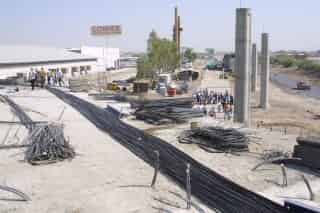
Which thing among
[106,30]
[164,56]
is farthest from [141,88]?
[164,56]

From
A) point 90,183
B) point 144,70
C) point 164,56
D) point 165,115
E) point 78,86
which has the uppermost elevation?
point 164,56

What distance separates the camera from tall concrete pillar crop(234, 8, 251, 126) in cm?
1667

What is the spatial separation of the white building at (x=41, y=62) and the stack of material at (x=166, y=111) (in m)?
26.5

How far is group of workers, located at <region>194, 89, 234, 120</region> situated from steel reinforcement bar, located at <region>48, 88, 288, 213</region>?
6.22 meters

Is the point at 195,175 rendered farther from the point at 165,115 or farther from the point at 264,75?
the point at 264,75

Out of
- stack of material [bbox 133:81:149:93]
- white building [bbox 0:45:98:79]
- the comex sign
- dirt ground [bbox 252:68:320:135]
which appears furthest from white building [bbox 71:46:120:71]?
dirt ground [bbox 252:68:320:135]

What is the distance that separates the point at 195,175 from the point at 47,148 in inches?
175

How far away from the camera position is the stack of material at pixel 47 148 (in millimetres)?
10234

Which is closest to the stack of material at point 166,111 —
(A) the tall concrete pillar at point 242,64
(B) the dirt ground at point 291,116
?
(A) the tall concrete pillar at point 242,64

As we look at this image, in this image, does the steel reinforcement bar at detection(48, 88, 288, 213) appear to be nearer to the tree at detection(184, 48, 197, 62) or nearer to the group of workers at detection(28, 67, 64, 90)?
the group of workers at detection(28, 67, 64, 90)

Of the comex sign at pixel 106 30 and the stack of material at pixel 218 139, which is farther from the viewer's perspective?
the comex sign at pixel 106 30

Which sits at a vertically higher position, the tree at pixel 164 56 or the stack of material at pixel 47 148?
the tree at pixel 164 56

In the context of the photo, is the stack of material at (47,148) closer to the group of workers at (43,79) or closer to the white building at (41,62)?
the group of workers at (43,79)

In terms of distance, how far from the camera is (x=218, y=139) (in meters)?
11.0
